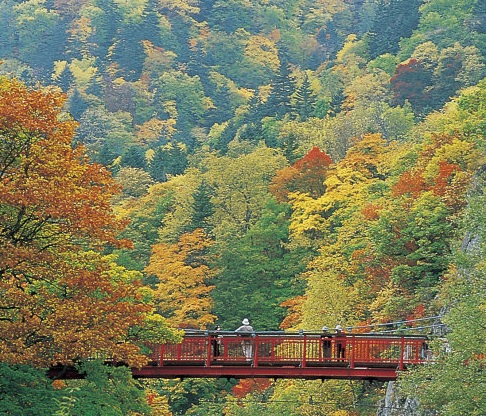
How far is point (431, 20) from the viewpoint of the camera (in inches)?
4092

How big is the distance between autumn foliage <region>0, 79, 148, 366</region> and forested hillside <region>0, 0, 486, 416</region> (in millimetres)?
52

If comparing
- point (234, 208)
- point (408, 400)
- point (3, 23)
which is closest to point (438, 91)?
point (234, 208)

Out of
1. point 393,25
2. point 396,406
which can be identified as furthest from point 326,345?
point 393,25

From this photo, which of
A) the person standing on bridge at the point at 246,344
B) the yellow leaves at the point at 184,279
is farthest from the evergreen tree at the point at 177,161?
the person standing on bridge at the point at 246,344

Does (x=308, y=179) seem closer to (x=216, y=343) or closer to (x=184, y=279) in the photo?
(x=184, y=279)

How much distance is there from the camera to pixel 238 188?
71.5 metres

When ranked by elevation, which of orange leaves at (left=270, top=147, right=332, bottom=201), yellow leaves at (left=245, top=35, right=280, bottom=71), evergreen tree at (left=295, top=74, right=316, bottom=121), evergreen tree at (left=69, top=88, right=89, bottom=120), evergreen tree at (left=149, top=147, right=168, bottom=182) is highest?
yellow leaves at (left=245, top=35, right=280, bottom=71)

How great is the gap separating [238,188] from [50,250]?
43247 millimetres

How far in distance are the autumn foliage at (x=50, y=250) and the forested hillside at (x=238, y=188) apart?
5cm

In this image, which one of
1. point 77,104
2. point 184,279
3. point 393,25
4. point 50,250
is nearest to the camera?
point 50,250

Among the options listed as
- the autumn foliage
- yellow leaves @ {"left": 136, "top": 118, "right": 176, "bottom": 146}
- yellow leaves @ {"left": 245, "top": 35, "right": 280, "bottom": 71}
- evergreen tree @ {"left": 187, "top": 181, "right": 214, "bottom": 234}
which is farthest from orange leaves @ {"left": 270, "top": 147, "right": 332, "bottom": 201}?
yellow leaves @ {"left": 245, "top": 35, "right": 280, "bottom": 71}

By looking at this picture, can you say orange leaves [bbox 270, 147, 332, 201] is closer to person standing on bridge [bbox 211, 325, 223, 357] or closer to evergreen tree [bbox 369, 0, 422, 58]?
person standing on bridge [bbox 211, 325, 223, 357]

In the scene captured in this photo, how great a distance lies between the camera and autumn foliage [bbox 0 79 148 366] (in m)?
27.3

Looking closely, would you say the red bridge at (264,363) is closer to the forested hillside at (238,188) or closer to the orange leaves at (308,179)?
the forested hillside at (238,188)
